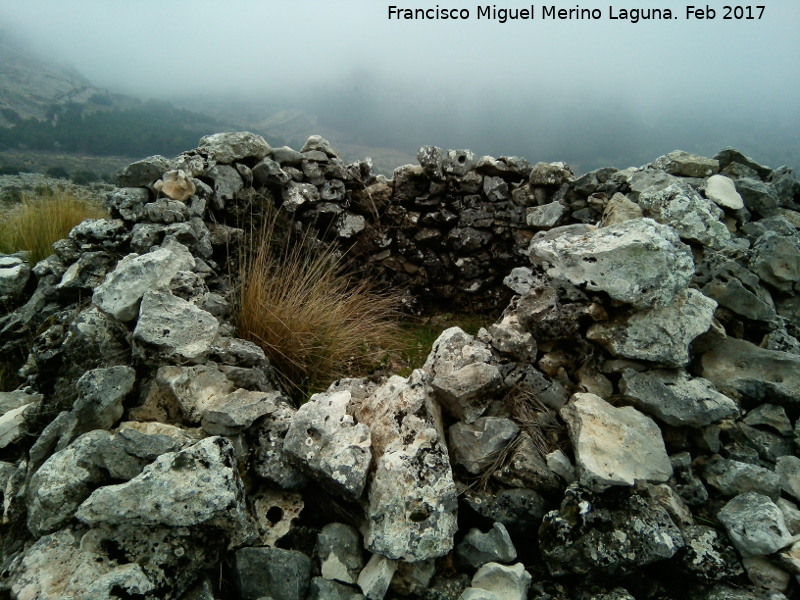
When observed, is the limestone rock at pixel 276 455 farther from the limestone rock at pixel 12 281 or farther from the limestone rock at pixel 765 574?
the limestone rock at pixel 12 281

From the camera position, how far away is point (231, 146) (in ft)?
16.3

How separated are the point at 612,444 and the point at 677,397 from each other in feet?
1.78

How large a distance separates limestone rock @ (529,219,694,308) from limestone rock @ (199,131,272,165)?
361cm

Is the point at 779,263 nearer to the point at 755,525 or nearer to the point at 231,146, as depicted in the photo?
the point at 755,525

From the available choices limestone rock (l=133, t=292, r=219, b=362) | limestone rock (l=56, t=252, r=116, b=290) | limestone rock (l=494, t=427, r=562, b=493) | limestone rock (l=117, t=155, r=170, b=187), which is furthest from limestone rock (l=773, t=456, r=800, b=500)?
limestone rock (l=117, t=155, r=170, b=187)

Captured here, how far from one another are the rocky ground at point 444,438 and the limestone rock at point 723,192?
0.06 meters

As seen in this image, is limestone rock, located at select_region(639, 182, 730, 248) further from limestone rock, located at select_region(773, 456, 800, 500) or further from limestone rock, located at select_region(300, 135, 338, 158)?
limestone rock, located at select_region(300, 135, 338, 158)

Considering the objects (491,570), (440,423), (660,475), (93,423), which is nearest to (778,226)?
(660,475)

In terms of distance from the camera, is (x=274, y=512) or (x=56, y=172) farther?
(x=56, y=172)

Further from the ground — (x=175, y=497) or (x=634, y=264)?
(x=634, y=264)

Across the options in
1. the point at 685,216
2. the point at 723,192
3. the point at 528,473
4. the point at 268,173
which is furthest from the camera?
the point at 268,173

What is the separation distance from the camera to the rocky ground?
187 centimetres

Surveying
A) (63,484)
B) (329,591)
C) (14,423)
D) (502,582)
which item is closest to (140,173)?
(14,423)

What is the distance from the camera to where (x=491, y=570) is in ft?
6.29
